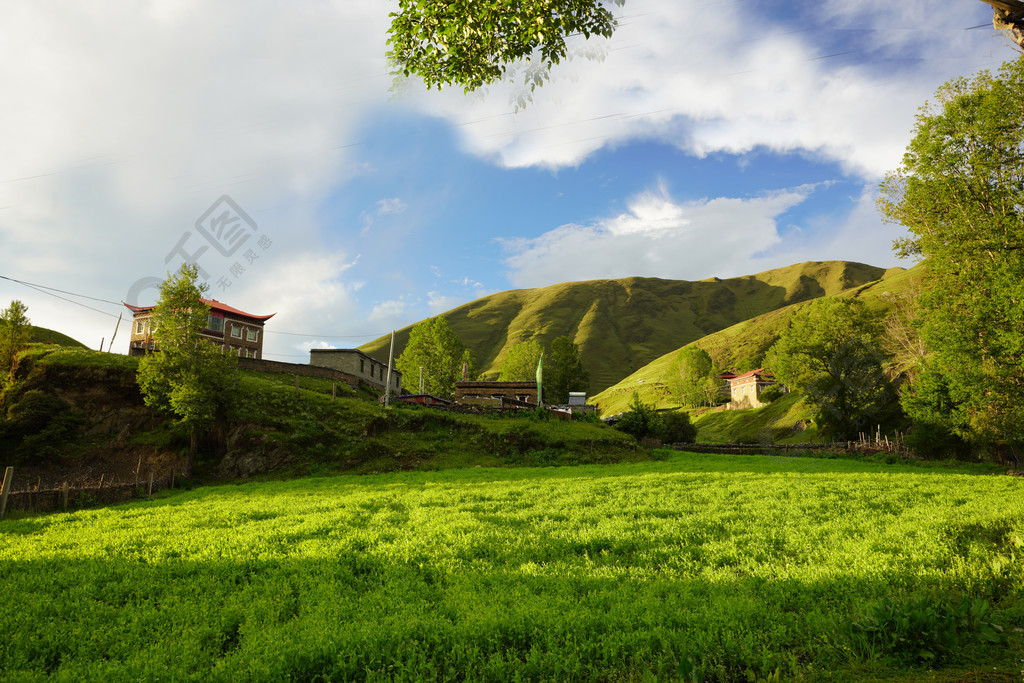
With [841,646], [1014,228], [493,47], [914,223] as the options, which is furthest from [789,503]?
[914,223]

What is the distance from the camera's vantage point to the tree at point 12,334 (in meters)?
33.3

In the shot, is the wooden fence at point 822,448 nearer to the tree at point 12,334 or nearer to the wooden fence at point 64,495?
the wooden fence at point 64,495

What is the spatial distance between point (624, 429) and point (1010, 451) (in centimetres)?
3099

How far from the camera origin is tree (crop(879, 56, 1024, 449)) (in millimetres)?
29734

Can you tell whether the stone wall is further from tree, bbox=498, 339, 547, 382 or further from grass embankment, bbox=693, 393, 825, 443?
grass embankment, bbox=693, 393, 825, 443

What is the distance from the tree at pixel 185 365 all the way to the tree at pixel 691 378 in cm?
13272

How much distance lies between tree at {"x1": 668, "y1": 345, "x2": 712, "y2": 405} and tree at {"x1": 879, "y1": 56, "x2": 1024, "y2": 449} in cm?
11120

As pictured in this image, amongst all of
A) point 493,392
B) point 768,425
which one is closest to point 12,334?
point 493,392

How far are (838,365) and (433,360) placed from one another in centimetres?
6250

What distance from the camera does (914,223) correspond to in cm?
3512

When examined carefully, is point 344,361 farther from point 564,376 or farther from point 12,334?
point 564,376

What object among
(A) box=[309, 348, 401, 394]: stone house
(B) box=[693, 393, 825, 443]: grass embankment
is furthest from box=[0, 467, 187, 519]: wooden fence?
(B) box=[693, 393, 825, 443]: grass embankment

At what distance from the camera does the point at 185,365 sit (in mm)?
33219

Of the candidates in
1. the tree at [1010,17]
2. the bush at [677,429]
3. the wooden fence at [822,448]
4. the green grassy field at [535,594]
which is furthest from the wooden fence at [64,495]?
the bush at [677,429]
